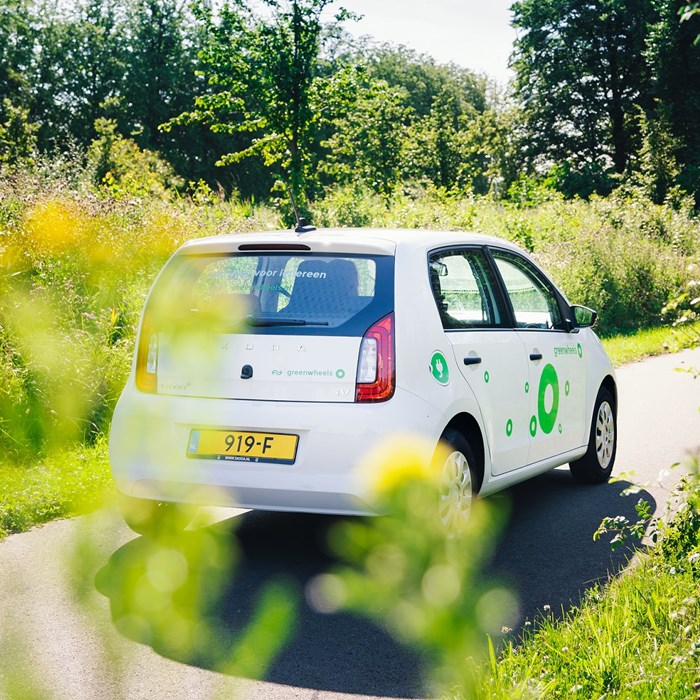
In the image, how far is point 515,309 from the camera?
263 inches

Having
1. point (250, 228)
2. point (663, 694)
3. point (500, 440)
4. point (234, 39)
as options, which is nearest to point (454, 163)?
point (234, 39)

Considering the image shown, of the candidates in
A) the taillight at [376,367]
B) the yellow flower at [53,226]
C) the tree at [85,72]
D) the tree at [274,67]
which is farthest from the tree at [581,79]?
the taillight at [376,367]

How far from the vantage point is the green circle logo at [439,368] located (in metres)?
5.41

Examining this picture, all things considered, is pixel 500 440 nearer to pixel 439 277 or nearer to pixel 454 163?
pixel 439 277

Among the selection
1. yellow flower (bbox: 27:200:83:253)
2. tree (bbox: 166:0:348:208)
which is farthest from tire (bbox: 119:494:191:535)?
tree (bbox: 166:0:348:208)

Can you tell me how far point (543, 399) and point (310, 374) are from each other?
2.18 m

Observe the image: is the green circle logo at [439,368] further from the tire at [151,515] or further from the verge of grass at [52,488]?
the verge of grass at [52,488]

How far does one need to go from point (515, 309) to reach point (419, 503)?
6.31 feet

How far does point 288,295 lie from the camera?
5.51 meters

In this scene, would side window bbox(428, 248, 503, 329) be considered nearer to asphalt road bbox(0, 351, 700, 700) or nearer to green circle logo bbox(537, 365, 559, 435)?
green circle logo bbox(537, 365, 559, 435)

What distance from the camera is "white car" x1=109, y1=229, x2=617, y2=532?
5148 millimetres

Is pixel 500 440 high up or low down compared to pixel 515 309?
down

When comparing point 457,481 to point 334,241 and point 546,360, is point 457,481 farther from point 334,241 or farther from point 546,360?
point 546,360

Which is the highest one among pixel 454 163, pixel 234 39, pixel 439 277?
pixel 234 39
